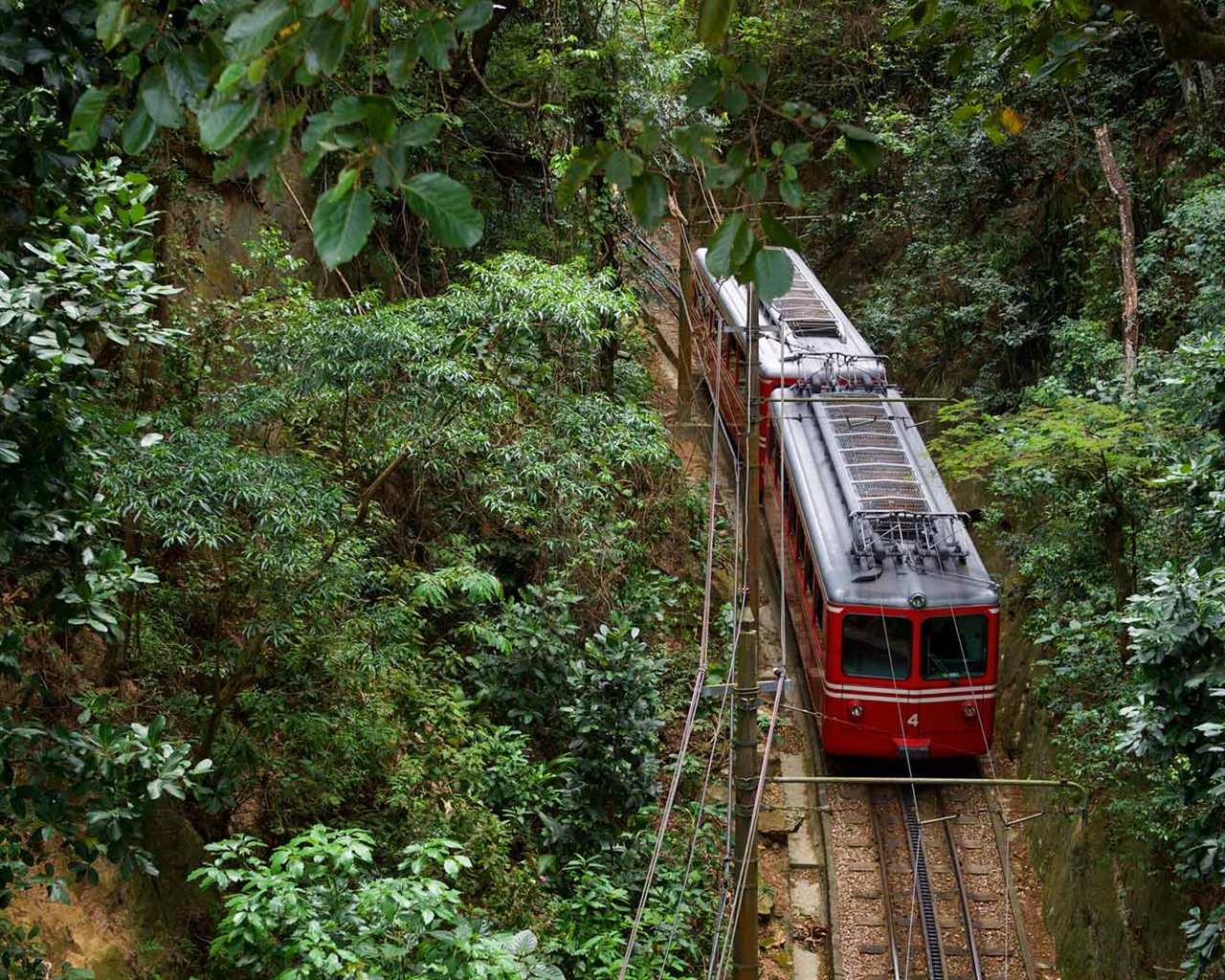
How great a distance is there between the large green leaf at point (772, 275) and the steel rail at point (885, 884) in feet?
26.0

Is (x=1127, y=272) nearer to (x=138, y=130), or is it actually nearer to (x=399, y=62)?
(x=399, y=62)

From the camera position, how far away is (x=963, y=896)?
31.9 ft

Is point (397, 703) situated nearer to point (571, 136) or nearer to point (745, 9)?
point (571, 136)

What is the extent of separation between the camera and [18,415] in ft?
12.3

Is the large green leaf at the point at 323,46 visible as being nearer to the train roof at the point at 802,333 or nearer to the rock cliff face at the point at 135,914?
the rock cliff face at the point at 135,914

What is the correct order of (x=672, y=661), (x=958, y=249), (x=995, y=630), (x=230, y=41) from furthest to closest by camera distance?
(x=958, y=249) < (x=672, y=661) < (x=995, y=630) < (x=230, y=41)

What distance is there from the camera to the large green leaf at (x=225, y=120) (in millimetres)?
1902

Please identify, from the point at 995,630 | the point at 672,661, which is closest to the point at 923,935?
the point at 995,630

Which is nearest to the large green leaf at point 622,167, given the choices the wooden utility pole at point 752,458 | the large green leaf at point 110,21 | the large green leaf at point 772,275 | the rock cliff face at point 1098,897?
the large green leaf at point 772,275

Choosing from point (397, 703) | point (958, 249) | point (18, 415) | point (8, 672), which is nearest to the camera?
point (18, 415)

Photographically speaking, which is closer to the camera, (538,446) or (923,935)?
(538,446)

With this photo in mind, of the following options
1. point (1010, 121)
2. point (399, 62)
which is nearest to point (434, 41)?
point (399, 62)

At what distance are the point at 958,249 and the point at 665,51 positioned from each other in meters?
5.82

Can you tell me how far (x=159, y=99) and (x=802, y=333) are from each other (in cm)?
1242
